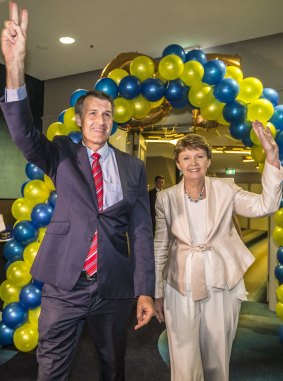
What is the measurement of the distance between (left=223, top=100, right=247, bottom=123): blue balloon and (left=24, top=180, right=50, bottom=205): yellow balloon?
5.72ft

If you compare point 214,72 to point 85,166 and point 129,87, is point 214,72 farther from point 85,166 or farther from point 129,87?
point 85,166

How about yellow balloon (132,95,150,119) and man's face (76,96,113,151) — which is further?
yellow balloon (132,95,150,119)

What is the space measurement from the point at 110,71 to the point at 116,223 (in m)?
2.37

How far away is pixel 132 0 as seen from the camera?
359cm

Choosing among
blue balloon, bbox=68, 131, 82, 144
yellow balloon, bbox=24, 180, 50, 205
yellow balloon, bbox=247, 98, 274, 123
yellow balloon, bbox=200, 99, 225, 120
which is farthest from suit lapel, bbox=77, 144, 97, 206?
yellow balloon, bbox=247, 98, 274, 123

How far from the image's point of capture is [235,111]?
3.08 metres

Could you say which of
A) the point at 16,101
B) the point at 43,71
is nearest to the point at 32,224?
the point at 16,101

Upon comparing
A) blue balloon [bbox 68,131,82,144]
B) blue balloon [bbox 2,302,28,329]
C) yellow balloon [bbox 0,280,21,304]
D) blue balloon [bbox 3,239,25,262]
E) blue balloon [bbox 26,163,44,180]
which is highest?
blue balloon [bbox 68,131,82,144]

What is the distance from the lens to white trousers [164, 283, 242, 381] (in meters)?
1.89

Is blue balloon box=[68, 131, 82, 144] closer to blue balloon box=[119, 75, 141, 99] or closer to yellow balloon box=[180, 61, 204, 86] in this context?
blue balloon box=[119, 75, 141, 99]

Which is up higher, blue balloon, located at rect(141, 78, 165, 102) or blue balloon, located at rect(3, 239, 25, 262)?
blue balloon, located at rect(141, 78, 165, 102)

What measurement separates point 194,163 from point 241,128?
4.46 feet

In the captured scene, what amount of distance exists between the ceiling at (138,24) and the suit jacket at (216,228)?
254cm

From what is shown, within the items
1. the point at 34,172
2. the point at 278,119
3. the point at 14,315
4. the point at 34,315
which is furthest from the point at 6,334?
the point at 278,119
